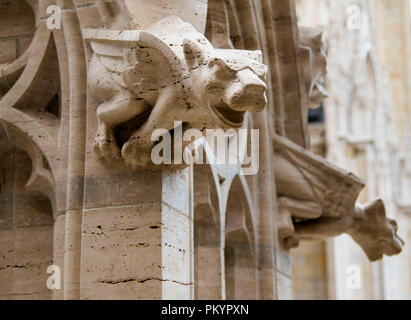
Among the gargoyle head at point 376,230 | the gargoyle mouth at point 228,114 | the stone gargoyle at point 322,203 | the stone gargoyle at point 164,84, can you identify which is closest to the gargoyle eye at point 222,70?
the stone gargoyle at point 164,84

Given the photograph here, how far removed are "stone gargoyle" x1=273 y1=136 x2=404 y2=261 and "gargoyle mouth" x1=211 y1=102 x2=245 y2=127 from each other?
86.7 inches

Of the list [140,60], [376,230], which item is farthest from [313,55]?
[140,60]

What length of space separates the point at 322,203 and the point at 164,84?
8.01 feet

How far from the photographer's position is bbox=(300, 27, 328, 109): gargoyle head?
5781 mm

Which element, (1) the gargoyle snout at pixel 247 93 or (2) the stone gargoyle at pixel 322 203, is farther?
(2) the stone gargoyle at pixel 322 203

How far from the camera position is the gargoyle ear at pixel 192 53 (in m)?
3.21

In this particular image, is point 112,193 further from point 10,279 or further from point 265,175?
point 265,175

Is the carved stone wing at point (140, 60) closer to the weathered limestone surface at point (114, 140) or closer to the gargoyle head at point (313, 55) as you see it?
the weathered limestone surface at point (114, 140)

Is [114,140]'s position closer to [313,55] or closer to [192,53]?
[192,53]

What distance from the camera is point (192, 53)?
3221 millimetres

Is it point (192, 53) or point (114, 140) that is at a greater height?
point (192, 53)

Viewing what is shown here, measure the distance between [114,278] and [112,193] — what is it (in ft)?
1.15

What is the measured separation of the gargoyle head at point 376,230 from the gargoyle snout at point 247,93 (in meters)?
2.67

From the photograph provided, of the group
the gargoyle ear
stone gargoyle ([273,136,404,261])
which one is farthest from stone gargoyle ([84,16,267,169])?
stone gargoyle ([273,136,404,261])
